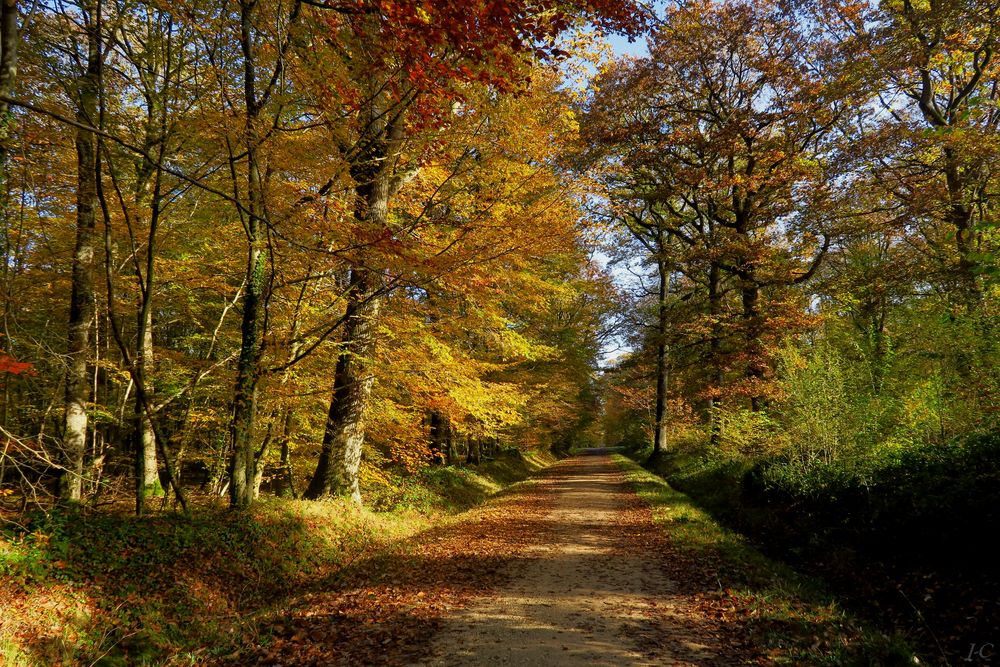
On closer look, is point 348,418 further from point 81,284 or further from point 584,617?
point 584,617

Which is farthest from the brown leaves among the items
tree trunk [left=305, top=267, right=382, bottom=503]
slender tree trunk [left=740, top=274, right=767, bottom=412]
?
slender tree trunk [left=740, top=274, right=767, bottom=412]

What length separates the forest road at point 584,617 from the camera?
14.3 feet

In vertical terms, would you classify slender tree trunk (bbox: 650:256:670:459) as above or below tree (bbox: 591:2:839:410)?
below

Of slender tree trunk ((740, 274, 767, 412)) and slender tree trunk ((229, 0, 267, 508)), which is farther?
slender tree trunk ((740, 274, 767, 412))

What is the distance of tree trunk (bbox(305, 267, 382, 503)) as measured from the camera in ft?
31.7

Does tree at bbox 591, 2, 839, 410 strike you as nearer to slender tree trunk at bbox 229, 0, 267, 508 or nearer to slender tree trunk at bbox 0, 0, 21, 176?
slender tree trunk at bbox 229, 0, 267, 508

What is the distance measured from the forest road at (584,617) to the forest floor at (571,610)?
0.02 m

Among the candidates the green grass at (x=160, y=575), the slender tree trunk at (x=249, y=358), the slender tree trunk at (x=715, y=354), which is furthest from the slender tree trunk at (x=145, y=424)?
the slender tree trunk at (x=715, y=354)

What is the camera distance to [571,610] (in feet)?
18.0

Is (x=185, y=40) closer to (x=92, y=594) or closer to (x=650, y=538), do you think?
(x=92, y=594)

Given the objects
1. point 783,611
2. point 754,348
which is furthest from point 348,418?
point 754,348

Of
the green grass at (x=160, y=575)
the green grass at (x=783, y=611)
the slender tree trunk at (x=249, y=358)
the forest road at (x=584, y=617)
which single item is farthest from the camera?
the slender tree trunk at (x=249, y=358)

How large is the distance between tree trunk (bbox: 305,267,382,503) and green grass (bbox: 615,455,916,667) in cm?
663

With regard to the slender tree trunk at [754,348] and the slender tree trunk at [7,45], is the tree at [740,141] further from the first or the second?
the slender tree trunk at [7,45]
